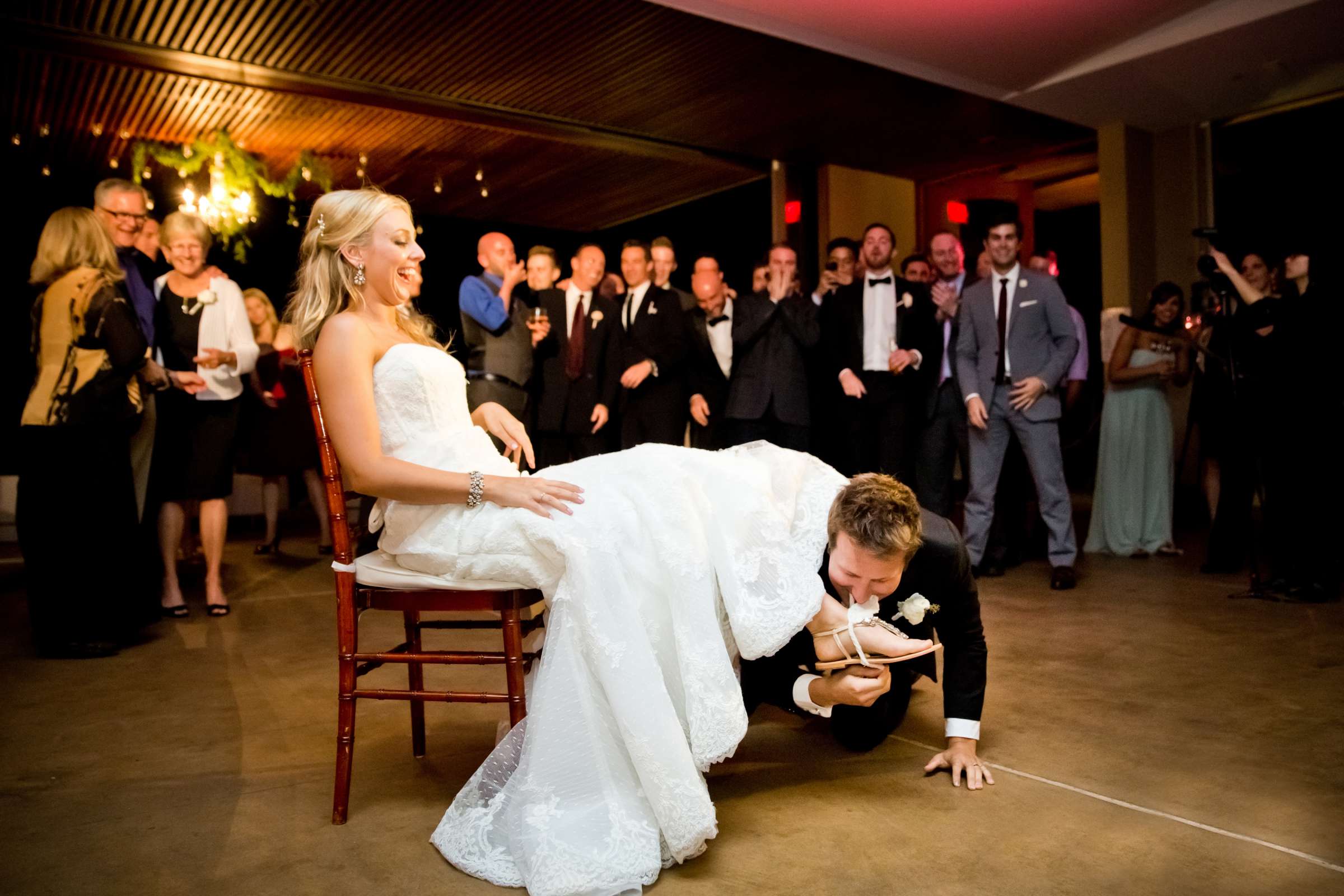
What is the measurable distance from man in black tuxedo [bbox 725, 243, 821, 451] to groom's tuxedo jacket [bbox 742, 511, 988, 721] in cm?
279

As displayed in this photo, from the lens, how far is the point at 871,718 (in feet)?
7.29

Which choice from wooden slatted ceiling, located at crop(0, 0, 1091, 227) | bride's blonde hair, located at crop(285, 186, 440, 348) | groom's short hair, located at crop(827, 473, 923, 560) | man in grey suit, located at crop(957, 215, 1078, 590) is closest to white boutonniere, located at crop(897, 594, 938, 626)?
groom's short hair, located at crop(827, 473, 923, 560)

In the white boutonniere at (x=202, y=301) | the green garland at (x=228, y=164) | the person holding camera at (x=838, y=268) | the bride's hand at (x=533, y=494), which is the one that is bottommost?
the bride's hand at (x=533, y=494)

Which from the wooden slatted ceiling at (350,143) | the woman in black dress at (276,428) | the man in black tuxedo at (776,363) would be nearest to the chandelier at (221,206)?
the wooden slatted ceiling at (350,143)

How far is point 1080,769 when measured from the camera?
2.13m

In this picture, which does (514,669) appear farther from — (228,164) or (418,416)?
(228,164)

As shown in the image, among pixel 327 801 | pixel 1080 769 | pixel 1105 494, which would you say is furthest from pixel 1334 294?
pixel 327 801

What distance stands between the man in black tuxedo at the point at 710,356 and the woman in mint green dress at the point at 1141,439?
2148 mm

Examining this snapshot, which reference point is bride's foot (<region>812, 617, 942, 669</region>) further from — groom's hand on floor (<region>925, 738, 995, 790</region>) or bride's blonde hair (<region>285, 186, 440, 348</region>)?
bride's blonde hair (<region>285, 186, 440, 348</region>)

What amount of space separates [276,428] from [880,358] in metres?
3.56

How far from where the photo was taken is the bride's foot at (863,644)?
1874 millimetres

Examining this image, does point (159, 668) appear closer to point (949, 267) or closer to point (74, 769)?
point (74, 769)

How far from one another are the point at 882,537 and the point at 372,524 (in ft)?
3.47

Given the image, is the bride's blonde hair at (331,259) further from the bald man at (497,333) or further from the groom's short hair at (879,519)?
the bald man at (497,333)
